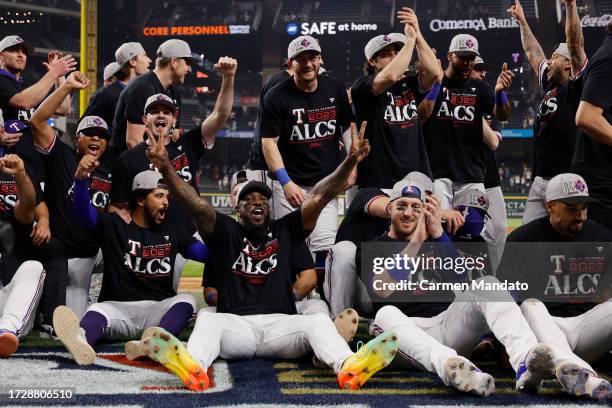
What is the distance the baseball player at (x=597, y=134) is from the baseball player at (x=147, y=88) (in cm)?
281

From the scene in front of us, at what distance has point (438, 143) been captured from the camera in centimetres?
586

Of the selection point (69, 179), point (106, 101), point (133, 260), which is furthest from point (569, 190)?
point (106, 101)

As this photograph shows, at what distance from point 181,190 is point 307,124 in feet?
5.02

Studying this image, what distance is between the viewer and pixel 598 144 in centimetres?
438

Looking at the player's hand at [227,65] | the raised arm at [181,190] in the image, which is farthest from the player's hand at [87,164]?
the player's hand at [227,65]

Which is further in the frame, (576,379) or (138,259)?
(138,259)

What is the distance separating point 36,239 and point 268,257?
1.64 m

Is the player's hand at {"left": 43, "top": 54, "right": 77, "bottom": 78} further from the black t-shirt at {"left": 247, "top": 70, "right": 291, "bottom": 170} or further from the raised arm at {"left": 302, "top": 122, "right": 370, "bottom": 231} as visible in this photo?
the raised arm at {"left": 302, "top": 122, "right": 370, "bottom": 231}

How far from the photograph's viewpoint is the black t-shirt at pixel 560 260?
153 inches

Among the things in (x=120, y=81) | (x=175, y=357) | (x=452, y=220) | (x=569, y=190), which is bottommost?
(x=175, y=357)

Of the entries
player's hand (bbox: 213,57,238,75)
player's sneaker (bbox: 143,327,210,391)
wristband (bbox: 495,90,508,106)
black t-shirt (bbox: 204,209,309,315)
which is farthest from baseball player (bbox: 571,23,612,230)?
player's sneaker (bbox: 143,327,210,391)

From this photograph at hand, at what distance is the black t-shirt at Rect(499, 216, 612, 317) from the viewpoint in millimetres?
3895

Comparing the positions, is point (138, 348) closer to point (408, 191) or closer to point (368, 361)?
point (368, 361)

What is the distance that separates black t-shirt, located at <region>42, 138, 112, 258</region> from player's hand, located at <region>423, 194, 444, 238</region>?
7.43 feet
